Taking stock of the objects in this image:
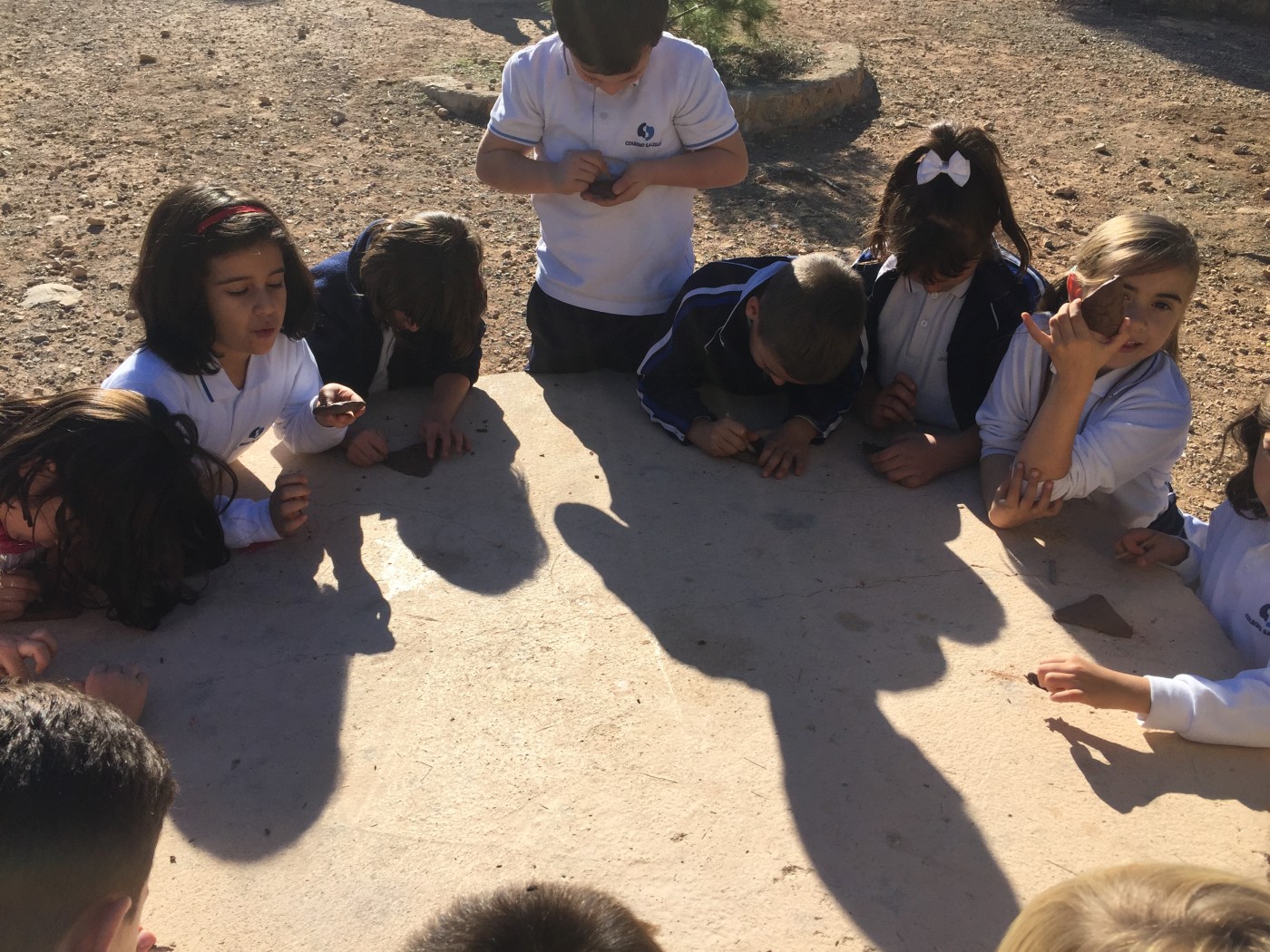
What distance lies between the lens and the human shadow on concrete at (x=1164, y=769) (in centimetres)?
215

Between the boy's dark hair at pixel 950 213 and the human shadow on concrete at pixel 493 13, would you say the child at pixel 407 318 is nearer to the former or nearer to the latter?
the boy's dark hair at pixel 950 213

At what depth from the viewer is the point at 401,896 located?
6.30 feet

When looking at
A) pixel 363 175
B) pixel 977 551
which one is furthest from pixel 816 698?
pixel 363 175

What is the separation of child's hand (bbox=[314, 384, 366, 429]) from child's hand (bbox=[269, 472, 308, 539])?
0.21m

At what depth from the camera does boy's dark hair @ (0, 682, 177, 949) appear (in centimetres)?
128

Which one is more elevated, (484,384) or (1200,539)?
(1200,539)

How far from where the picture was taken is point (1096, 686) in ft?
7.32

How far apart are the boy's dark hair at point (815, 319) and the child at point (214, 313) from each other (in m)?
1.19

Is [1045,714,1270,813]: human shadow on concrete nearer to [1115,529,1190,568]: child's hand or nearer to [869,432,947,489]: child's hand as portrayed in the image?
[1115,529,1190,568]: child's hand

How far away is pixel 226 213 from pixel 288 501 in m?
0.68

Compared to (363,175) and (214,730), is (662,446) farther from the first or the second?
(363,175)

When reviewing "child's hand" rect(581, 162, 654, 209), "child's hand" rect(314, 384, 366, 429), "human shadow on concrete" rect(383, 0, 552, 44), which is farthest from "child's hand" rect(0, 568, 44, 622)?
"human shadow on concrete" rect(383, 0, 552, 44)

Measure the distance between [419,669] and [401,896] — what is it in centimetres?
55

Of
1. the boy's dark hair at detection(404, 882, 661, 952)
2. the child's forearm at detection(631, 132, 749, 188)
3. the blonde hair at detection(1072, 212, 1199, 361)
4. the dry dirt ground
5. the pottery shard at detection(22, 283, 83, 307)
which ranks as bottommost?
the pottery shard at detection(22, 283, 83, 307)
